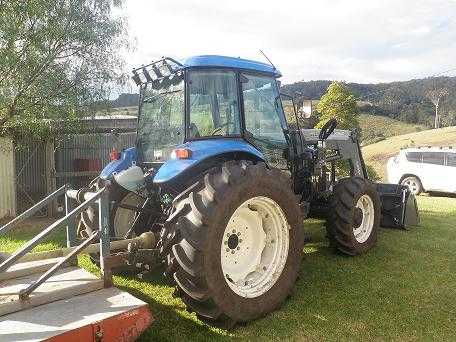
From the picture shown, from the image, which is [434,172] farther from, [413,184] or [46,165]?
[46,165]

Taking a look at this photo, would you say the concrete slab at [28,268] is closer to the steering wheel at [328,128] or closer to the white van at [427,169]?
the steering wheel at [328,128]

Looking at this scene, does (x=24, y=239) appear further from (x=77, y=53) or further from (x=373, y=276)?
(x=373, y=276)

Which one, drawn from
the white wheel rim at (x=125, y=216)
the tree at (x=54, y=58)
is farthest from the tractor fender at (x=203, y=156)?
the tree at (x=54, y=58)

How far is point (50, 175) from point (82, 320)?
8178mm

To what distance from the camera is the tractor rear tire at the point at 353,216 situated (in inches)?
220

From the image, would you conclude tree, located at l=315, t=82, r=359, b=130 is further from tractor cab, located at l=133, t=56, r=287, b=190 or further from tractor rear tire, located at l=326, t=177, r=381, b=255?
tractor cab, located at l=133, t=56, r=287, b=190

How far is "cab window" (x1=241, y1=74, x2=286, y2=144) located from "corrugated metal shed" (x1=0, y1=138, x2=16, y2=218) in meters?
6.99

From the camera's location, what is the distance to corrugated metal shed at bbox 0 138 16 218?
9.74 m

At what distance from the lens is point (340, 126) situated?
33.7 metres

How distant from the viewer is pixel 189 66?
4.31 metres

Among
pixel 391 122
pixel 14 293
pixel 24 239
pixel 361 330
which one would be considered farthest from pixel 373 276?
pixel 391 122

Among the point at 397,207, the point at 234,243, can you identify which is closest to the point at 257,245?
the point at 234,243

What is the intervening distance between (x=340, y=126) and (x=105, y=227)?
31877 mm

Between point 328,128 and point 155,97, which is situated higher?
point 155,97
